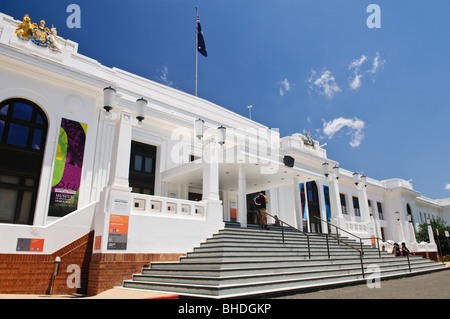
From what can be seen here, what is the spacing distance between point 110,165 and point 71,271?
11.6 feet

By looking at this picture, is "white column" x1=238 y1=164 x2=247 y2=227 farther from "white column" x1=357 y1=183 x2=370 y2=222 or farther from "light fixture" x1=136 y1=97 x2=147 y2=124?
"white column" x1=357 y1=183 x2=370 y2=222

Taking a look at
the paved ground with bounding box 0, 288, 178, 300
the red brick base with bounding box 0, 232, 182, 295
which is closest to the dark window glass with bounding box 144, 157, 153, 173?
the red brick base with bounding box 0, 232, 182, 295

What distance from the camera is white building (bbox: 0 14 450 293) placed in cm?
999

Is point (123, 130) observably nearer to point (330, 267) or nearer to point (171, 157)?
point (171, 157)

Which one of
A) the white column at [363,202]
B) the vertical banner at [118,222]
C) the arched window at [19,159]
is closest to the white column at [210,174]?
the vertical banner at [118,222]

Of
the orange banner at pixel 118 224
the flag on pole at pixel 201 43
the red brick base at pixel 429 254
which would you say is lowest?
the red brick base at pixel 429 254

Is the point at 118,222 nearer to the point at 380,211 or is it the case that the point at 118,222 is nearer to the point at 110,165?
the point at 110,165

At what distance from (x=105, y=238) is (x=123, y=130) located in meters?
3.69

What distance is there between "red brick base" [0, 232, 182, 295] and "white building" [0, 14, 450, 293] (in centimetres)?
6

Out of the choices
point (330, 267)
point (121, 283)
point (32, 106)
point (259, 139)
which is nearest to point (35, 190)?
point (32, 106)

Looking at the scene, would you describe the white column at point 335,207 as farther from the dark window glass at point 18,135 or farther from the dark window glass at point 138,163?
the dark window glass at point 18,135

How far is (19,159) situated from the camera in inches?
514

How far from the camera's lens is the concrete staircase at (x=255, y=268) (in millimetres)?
7258

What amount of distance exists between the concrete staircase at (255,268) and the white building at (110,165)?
3.72 feet
